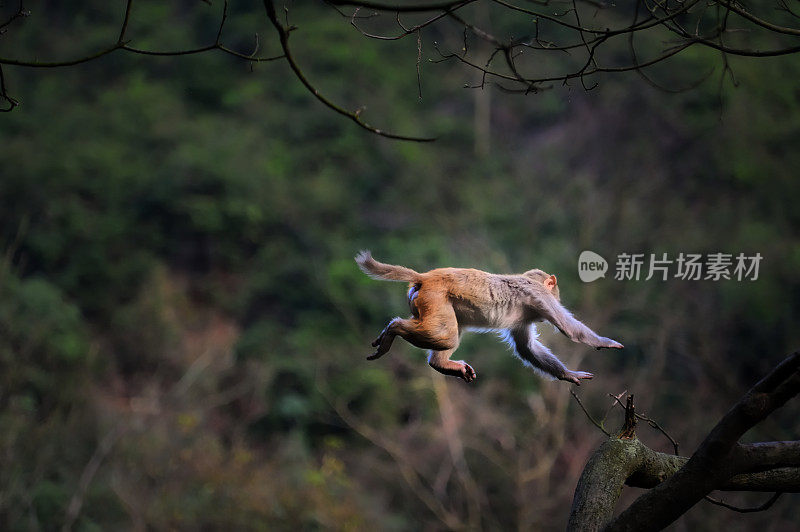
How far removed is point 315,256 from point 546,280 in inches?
416

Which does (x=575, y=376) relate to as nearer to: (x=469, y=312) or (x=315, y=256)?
(x=469, y=312)

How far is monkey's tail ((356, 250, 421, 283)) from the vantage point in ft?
6.03

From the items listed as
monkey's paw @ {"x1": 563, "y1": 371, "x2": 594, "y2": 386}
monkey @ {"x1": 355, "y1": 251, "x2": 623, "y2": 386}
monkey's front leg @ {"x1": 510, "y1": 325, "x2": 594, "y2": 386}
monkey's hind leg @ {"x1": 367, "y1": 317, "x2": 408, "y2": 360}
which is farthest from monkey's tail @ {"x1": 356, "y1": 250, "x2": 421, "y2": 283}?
monkey's paw @ {"x1": 563, "y1": 371, "x2": 594, "y2": 386}

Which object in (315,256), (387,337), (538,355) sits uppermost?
(387,337)

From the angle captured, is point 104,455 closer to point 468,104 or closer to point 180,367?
point 180,367

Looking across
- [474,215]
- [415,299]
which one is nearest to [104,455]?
[474,215]

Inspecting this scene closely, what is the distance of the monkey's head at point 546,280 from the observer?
6.00 ft

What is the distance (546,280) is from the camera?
1.84m

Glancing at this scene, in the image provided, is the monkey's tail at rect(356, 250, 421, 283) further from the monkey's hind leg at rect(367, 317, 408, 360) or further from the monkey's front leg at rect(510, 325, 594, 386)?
the monkey's front leg at rect(510, 325, 594, 386)

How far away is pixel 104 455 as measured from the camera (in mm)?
8695

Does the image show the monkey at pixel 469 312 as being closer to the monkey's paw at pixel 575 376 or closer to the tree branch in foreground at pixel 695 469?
the monkey's paw at pixel 575 376

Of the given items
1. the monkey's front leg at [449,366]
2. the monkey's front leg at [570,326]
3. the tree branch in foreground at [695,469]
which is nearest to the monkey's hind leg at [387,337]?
the monkey's front leg at [449,366]

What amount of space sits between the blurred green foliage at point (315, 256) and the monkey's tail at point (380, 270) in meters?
5.22

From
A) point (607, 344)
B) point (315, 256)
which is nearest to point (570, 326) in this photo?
point (607, 344)
